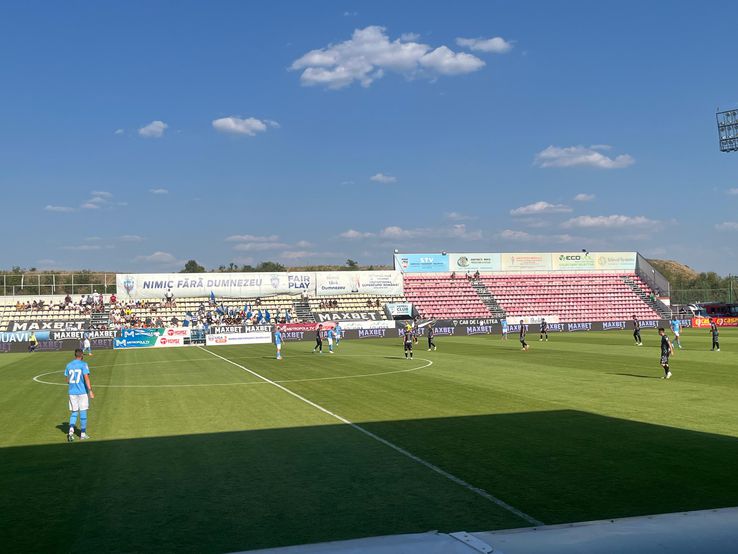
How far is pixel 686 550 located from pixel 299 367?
28.1 m

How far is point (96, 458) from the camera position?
12.6 metres

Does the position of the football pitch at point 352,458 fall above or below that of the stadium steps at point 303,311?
below

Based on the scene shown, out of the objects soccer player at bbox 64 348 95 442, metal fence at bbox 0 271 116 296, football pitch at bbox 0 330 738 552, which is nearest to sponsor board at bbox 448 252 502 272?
metal fence at bbox 0 271 116 296

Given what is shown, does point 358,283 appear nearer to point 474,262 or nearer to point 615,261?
point 474,262

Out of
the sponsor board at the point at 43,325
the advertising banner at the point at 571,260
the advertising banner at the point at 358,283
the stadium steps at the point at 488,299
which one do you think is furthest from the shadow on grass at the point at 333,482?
the advertising banner at the point at 571,260

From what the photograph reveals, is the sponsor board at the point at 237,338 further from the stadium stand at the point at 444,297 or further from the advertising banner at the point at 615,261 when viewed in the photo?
the advertising banner at the point at 615,261

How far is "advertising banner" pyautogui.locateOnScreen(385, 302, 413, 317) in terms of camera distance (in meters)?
73.9

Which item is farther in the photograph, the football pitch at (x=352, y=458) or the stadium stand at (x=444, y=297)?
the stadium stand at (x=444, y=297)

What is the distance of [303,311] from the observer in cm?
Answer: 7200

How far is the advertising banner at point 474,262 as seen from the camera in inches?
3275

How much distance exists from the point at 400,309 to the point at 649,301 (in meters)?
32.3

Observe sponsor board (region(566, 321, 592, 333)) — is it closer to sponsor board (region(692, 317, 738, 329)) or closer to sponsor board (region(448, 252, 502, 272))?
sponsor board (region(692, 317, 738, 329))

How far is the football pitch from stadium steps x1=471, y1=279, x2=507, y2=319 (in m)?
51.2

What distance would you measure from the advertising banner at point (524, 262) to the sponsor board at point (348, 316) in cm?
2210
